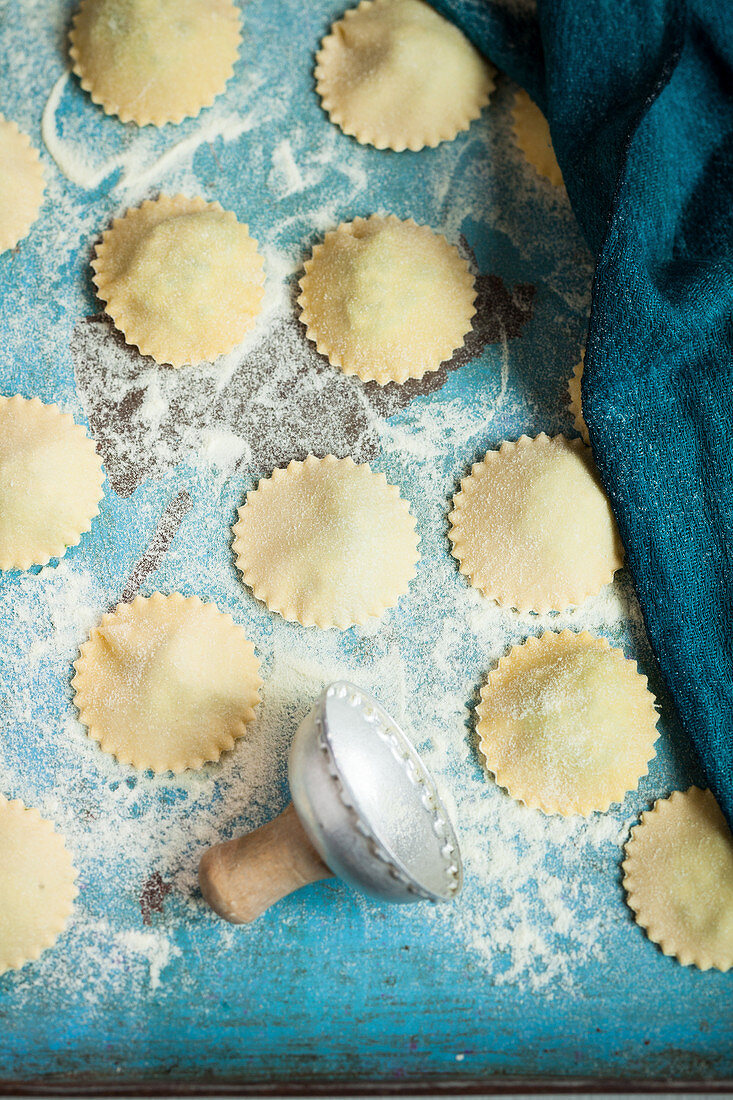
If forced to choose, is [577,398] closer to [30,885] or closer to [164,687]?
[164,687]

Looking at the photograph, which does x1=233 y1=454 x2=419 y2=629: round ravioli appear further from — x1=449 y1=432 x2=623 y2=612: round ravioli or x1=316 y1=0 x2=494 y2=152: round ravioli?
x1=316 y1=0 x2=494 y2=152: round ravioli

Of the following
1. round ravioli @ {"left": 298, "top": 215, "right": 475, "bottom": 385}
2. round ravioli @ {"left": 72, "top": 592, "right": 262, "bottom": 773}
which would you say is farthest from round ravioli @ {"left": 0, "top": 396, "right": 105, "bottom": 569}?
round ravioli @ {"left": 298, "top": 215, "right": 475, "bottom": 385}

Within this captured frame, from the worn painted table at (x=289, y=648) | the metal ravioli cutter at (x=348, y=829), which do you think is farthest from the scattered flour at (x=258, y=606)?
the metal ravioli cutter at (x=348, y=829)

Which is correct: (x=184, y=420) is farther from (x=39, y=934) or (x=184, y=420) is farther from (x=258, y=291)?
(x=39, y=934)

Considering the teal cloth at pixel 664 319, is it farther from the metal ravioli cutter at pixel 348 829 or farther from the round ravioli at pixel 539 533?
the metal ravioli cutter at pixel 348 829

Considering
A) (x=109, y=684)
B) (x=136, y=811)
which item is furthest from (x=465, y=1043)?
(x=109, y=684)

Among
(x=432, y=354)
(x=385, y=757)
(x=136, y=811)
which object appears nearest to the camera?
(x=385, y=757)

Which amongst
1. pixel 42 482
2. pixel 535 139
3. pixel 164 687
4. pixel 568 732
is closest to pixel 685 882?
pixel 568 732
